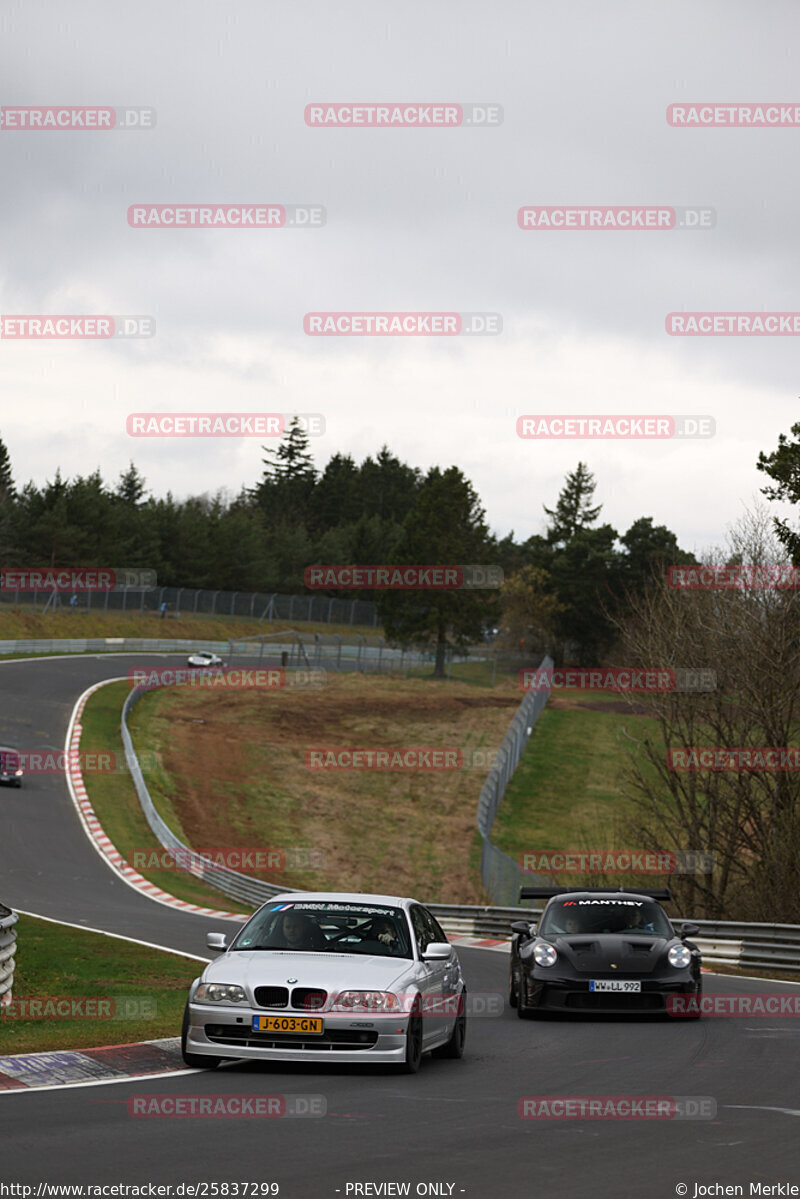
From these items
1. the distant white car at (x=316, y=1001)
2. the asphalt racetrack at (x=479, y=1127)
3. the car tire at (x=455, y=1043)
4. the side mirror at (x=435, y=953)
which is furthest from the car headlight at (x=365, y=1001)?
the car tire at (x=455, y=1043)

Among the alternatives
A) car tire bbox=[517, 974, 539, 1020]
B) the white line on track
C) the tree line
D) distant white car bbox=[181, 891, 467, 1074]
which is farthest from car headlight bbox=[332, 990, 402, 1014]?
the tree line

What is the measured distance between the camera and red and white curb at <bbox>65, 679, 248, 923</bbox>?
107ft

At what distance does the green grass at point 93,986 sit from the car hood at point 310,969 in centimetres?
167

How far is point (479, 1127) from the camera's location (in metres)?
7.82

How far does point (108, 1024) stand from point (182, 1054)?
341cm

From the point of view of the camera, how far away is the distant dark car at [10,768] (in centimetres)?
4472

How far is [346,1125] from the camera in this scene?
7734 mm

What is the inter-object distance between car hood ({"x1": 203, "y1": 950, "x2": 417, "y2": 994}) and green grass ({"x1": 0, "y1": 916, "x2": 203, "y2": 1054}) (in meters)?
1.67

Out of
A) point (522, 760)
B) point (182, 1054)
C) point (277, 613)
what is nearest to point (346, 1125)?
point (182, 1054)

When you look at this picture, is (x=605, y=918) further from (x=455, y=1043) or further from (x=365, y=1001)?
(x=365, y=1001)

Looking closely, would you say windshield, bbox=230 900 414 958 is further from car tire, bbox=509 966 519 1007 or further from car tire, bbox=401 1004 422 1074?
car tire, bbox=509 966 519 1007

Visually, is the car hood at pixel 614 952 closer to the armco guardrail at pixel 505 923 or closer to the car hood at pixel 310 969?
the car hood at pixel 310 969

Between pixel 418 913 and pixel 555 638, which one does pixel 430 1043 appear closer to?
pixel 418 913

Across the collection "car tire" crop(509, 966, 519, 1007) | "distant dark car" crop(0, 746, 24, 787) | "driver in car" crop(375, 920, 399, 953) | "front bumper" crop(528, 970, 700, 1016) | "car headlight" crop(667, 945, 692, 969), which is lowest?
"distant dark car" crop(0, 746, 24, 787)
